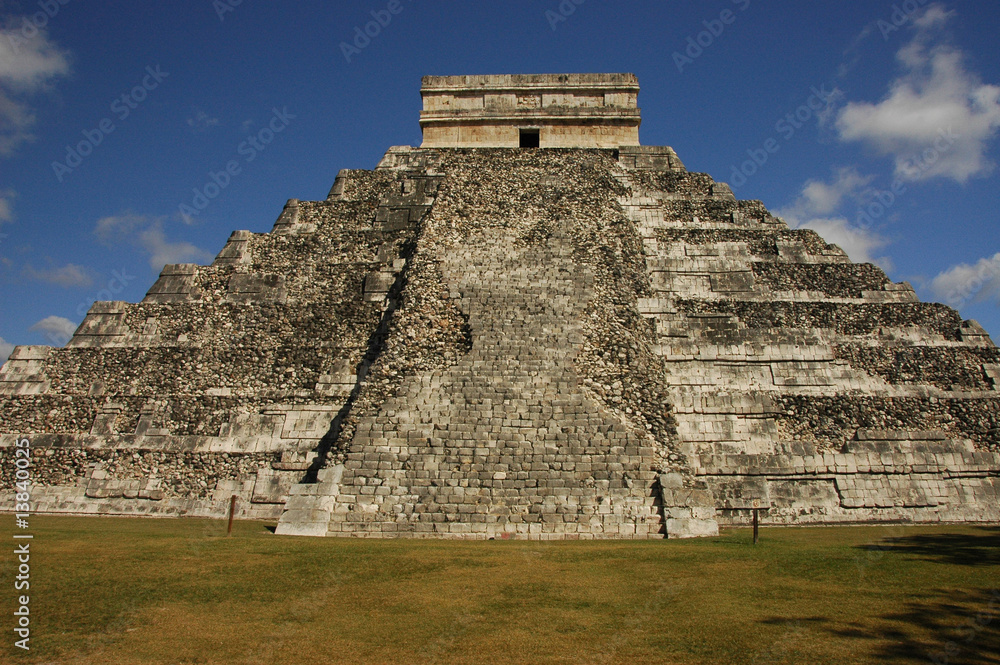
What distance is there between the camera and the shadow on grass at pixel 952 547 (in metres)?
7.45

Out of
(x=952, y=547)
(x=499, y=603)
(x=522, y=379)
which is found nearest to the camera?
(x=499, y=603)

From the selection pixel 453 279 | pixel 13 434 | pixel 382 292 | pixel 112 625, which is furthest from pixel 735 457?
pixel 13 434

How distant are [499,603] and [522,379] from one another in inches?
272

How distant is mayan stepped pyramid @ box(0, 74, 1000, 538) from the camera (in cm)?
1097

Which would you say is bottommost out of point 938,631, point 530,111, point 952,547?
point 938,631

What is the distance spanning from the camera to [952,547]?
28.1 feet

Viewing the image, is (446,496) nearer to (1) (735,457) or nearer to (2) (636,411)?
(2) (636,411)

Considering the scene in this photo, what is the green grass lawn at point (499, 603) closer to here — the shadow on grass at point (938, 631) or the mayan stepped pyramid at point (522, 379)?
the shadow on grass at point (938, 631)

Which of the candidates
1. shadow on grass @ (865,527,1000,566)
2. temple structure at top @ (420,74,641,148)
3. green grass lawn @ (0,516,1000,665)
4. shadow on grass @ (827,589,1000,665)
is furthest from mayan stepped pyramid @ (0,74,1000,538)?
shadow on grass @ (827,589,1000,665)

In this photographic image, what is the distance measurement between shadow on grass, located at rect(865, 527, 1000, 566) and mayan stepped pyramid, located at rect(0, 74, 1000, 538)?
218 cm

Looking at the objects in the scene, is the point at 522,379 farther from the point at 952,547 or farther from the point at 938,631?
the point at 938,631

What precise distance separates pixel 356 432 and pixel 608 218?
9.72 m

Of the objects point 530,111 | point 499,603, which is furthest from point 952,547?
point 530,111

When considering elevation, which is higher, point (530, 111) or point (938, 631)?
point (530, 111)
